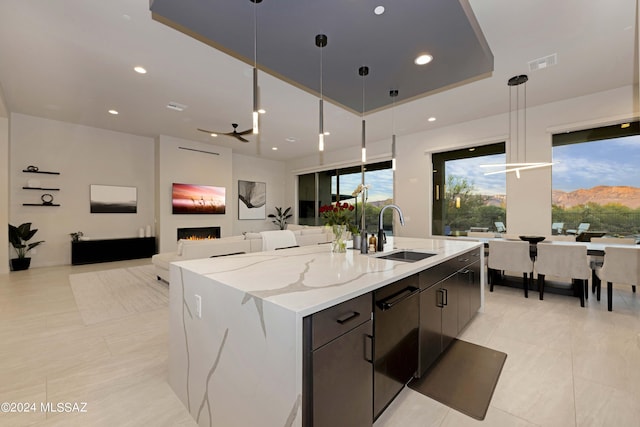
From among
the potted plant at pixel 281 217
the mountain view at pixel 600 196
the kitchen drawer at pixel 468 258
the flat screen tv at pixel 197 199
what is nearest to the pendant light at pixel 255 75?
the kitchen drawer at pixel 468 258

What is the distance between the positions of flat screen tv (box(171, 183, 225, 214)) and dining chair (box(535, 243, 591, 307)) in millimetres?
7468

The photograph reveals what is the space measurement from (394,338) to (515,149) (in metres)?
5.22

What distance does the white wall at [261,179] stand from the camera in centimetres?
879

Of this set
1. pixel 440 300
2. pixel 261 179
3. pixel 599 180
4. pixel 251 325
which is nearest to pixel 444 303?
pixel 440 300

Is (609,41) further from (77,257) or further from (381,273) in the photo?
(77,257)

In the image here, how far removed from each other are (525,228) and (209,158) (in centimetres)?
788

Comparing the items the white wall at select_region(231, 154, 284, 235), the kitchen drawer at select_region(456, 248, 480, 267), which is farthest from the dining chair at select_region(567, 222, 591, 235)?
the white wall at select_region(231, 154, 284, 235)

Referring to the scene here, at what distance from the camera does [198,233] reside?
7.47 m

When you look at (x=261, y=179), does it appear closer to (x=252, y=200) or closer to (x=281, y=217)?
(x=252, y=200)

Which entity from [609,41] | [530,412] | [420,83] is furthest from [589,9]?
[530,412]

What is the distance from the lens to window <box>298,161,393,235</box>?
7180mm

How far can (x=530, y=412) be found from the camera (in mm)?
1600

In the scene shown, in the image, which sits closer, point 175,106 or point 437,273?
point 437,273

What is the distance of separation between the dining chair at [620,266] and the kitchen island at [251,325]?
284 centimetres
